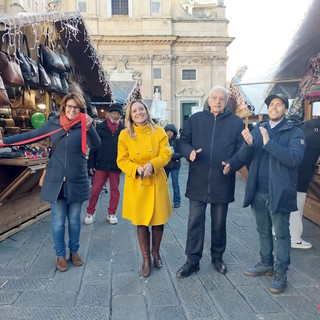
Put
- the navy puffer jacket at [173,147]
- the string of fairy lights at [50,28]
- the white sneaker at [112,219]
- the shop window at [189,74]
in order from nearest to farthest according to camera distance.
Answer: the string of fairy lights at [50,28] → the white sneaker at [112,219] → the navy puffer jacket at [173,147] → the shop window at [189,74]

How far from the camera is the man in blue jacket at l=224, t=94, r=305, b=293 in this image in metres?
2.92

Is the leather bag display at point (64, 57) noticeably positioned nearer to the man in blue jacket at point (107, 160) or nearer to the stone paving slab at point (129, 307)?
the man in blue jacket at point (107, 160)

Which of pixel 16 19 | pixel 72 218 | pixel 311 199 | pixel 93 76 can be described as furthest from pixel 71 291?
pixel 93 76

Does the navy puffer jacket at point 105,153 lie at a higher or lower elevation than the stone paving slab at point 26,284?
higher

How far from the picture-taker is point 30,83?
5.21m

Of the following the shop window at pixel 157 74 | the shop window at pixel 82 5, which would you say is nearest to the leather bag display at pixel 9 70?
the shop window at pixel 157 74

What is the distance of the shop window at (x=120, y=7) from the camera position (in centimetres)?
3066

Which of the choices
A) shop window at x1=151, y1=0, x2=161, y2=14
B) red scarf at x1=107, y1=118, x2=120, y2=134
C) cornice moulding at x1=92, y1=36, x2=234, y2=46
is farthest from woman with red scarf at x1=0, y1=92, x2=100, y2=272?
shop window at x1=151, y1=0, x2=161, y2=14

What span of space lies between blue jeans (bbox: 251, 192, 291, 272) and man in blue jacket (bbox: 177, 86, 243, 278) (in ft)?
1.04

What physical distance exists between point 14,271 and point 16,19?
3.12 metres

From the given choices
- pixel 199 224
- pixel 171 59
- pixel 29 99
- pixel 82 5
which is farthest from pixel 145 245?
pixel 82 5

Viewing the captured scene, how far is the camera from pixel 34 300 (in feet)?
9.41

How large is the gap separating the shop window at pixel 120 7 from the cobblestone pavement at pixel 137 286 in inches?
1201

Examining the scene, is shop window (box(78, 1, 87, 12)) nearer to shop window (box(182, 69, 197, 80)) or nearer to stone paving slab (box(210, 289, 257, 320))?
shop window (box(182, 69, 197, 80))
